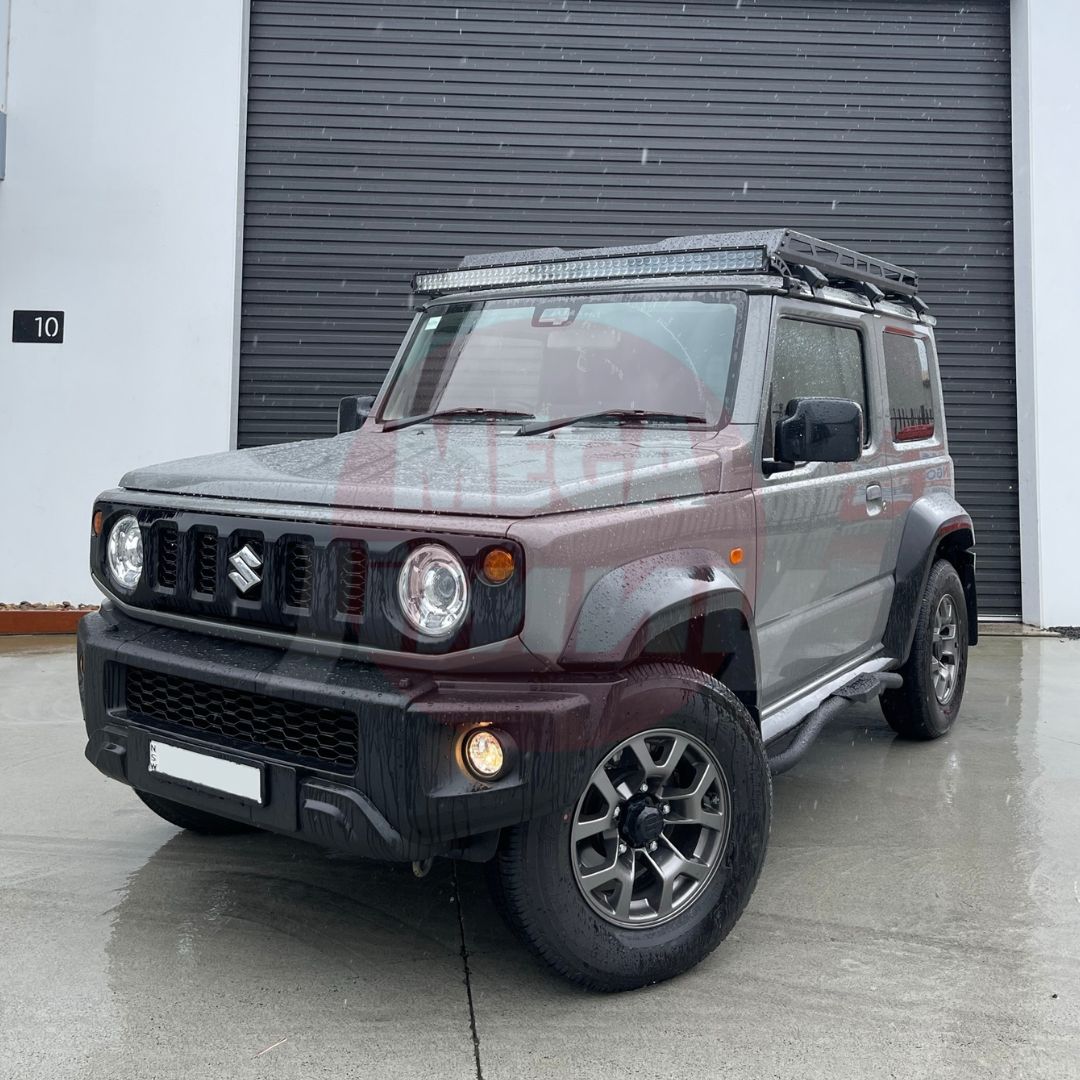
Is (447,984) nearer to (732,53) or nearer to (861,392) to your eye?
(861,392)

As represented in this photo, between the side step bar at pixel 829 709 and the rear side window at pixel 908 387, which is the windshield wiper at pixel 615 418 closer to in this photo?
the side step bar at pixel 829 709

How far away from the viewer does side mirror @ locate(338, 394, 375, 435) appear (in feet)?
13.8

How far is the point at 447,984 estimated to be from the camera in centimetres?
273

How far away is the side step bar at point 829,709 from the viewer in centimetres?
342

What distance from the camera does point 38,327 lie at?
7.69 m

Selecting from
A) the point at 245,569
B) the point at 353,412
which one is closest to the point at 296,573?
the point at 245,569

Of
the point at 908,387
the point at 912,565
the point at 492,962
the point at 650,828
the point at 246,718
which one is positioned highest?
the point at 908,387

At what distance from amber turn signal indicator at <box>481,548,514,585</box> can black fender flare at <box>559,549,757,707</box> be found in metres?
0.21

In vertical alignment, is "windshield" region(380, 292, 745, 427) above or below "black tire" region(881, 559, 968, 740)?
above

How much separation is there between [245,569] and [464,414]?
3.99 ft

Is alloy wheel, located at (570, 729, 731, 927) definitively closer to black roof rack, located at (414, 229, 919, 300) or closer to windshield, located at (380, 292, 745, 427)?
windshield, located at (380, 292, 745, 427)

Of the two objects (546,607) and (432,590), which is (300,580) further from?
(546,607)

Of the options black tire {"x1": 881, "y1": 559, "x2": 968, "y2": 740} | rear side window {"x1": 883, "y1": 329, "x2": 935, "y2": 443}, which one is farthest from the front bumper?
black tire {"x1": 881, "y1": 559, "x2": 968, "y2": 740}

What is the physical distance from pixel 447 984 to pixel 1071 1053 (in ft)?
4.71
